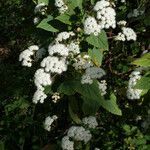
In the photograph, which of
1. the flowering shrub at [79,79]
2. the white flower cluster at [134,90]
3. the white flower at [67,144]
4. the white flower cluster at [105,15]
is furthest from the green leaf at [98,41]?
the white flower at [67,144]

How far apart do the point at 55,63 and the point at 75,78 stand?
0.24 meters

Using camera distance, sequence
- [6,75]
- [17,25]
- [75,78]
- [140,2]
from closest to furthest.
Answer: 1. [75,78]
2. [140,2]
3. [6,75]
4. [17,25]

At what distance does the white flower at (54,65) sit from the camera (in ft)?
13.4

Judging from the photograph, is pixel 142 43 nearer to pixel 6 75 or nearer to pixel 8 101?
pixel 8 101

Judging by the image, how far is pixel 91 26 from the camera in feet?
13.6

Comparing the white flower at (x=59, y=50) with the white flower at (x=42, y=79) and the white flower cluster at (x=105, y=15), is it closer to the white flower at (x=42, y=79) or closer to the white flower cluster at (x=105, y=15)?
the white flower at (x=42, y=79)

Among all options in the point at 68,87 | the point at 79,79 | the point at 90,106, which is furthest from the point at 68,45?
the point at 90,106

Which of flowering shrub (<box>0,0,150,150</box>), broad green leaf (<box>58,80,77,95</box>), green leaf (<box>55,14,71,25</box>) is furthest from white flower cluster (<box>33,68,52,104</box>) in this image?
green leaf (<box>55,14,71,25</box>)

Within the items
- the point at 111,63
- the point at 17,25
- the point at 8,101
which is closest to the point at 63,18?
the point at 111,63

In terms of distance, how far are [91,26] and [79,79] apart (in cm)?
52

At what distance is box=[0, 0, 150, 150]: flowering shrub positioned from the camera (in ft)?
13.2

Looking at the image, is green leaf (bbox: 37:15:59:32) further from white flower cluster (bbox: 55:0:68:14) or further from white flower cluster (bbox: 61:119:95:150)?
white flower cluster (bbox: 61:119:95:150)

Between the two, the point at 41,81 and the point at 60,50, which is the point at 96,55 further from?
the point at 41,81

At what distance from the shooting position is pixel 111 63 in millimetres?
5422
